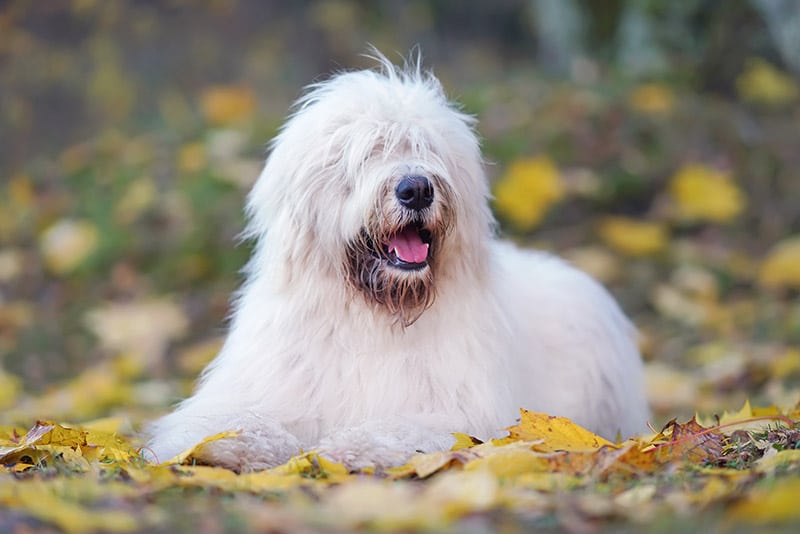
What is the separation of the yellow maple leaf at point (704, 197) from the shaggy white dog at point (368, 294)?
515cm

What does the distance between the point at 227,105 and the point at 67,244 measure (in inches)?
105

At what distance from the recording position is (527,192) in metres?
9.62

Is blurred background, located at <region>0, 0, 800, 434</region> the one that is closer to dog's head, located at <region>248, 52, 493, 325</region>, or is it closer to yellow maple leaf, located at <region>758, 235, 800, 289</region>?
yellow maple leaf, located at <region>758, 235, 800, 289</region>

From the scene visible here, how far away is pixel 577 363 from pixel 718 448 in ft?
4.70

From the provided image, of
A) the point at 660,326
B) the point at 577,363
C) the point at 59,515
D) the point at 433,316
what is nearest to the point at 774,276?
the point at 660,326

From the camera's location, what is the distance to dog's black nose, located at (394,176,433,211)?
14.3 feet

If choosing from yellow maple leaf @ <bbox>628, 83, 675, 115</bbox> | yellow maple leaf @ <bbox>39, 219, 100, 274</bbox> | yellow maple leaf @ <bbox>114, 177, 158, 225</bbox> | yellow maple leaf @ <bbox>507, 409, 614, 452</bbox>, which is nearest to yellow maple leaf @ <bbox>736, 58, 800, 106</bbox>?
yellow maple leaf @ <bbox>628, 83, 675, 115</bbox>

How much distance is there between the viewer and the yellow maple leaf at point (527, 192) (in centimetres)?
953

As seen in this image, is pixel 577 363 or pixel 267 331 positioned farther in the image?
pixel 577 363

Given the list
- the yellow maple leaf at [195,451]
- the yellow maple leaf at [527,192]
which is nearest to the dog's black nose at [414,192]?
the yellow maple leaf at [195,451]

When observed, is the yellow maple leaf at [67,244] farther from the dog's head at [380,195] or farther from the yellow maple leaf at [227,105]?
the dog's head at [380,195]

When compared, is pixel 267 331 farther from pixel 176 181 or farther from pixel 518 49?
pixel 518 49

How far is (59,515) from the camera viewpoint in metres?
2.82

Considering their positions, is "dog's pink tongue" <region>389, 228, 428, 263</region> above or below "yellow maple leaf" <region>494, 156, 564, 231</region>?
below
